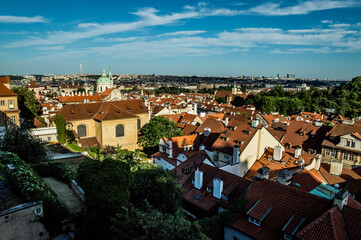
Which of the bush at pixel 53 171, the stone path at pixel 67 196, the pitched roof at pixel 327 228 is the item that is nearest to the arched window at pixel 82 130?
the bush at pixel 53 171

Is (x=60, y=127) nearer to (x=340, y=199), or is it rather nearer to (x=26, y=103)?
(x=26, y=103)

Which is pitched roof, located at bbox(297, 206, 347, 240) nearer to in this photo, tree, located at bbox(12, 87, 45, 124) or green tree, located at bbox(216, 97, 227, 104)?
tree, located at bbox(12, 87, 45, 124)

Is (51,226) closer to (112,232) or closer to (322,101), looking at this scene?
(112,232)

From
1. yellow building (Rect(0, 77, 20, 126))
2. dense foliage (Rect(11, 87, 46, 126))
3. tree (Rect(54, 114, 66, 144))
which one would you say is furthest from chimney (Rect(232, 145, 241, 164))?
dense foliage (Rect(11, 87, 46, 126))

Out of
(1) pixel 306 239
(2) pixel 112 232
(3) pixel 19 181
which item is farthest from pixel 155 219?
(3) pixel 19 181

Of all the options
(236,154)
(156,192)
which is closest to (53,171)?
(156,192)

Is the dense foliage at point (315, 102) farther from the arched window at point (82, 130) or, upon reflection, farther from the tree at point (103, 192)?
the tree at point (103, 192)
